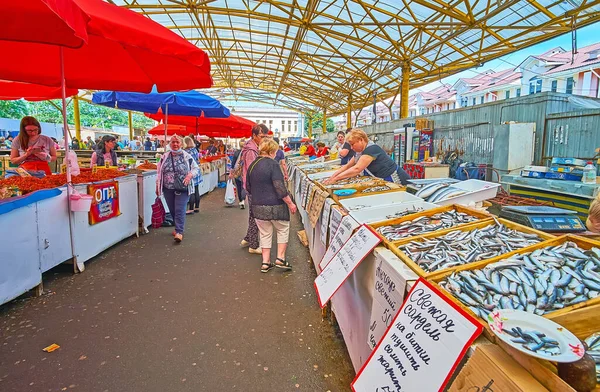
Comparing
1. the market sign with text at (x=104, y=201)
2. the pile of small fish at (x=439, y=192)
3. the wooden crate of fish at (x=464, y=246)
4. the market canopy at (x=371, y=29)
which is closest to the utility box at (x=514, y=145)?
the pile of small fish at (x=439, y=192)

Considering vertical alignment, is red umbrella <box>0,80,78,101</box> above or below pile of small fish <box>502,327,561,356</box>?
above

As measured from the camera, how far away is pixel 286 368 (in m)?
2.63

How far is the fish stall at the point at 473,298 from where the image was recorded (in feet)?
3.47

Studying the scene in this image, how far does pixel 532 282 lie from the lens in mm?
1541

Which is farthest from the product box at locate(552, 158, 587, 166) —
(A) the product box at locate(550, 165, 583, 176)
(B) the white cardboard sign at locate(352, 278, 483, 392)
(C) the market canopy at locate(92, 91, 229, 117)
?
(C) the market canopy at locate(92, 91, 229, 117)

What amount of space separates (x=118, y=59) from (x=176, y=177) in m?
1.94

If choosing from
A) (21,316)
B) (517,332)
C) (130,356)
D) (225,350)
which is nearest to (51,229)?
(21,316)

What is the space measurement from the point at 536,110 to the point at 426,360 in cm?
851

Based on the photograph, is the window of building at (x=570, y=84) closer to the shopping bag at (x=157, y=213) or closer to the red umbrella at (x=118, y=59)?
the red umbrella at (x=118, y=59)

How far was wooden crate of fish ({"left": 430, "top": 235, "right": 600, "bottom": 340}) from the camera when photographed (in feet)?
4.55

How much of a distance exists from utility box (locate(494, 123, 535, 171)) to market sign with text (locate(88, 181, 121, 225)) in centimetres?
815

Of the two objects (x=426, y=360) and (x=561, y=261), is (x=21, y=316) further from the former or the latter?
(x=561, y=261)

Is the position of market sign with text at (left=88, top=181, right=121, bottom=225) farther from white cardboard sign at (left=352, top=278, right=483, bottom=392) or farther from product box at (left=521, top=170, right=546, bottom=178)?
product box at (left=521, top=170, right=546, bottom=178)

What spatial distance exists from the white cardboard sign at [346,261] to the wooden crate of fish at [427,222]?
0.33 ft
